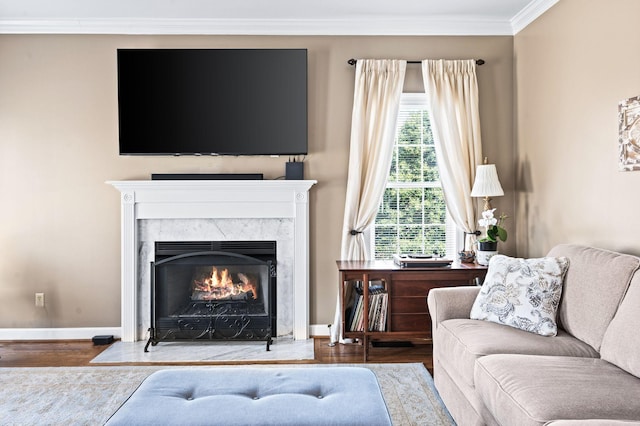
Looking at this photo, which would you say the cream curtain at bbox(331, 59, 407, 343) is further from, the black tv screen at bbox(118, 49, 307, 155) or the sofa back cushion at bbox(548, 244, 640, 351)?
the sofa back cushion at bbox(548, 244, 640, 351)

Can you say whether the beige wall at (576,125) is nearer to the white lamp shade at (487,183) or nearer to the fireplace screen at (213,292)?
the white lamp shade at (487,183)

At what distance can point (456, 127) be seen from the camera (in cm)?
410

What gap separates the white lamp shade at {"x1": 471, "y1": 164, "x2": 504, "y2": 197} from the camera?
383 cm

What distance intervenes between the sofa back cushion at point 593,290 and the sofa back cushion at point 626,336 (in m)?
0.07

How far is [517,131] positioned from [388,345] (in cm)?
204

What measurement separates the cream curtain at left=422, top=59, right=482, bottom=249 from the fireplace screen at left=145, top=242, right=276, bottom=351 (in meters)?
1.55

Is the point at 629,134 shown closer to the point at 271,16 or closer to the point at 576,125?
the point at 576,125

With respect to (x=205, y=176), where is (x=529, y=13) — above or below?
above

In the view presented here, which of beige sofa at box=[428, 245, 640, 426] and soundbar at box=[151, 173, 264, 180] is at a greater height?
soundbar at box=[151, 173, 264, 180]

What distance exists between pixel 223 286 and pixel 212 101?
150cm

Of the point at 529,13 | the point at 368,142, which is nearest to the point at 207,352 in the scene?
the point at 368,142

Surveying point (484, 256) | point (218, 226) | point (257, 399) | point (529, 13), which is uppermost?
point (529, 13)

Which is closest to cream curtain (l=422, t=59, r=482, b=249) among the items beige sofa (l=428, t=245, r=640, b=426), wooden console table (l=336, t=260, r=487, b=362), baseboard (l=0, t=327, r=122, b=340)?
wooden console table (l=336, t=260, r=487, b=362)

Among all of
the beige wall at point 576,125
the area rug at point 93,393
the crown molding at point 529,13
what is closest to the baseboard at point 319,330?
the area rug at point 93,393
